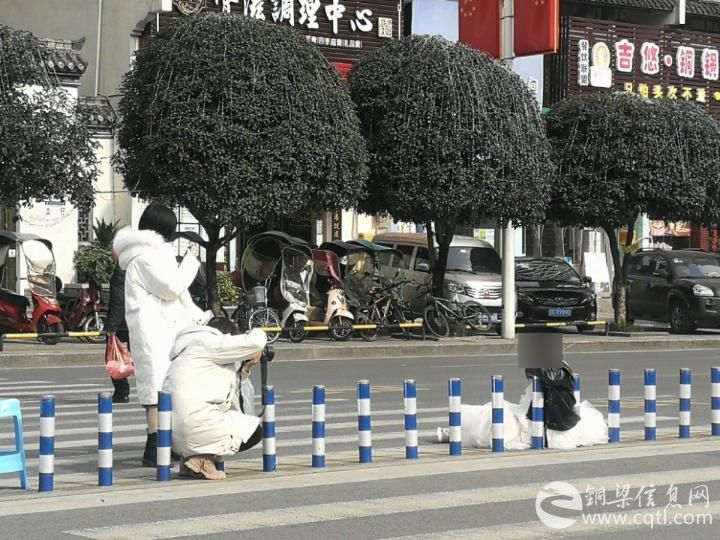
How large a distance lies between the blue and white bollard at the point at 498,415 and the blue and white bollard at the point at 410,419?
712mm

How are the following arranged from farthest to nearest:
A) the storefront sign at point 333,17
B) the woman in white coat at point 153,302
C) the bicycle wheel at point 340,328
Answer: the storefront sign at point 333,17 → the bicycle wheel at point 340,328 → the woman in white coat at point 153,302

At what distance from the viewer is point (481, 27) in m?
29.1

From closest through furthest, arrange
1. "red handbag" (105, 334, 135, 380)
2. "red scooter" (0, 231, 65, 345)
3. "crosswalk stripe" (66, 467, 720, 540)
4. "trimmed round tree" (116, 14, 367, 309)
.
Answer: "crosswalk stripe" (66, 467, 720, 540)
"red handbag" (105, 334, 135, 380)
"trimmed round tree" (116, 14, 367, 309)
"red scooter" (0, 231, 65, 345)

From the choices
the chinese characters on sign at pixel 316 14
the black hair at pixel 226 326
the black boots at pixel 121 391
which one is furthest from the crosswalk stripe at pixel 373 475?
the chinese characters on sign at pixel 316 14

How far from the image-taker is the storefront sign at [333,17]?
37344 millimetres

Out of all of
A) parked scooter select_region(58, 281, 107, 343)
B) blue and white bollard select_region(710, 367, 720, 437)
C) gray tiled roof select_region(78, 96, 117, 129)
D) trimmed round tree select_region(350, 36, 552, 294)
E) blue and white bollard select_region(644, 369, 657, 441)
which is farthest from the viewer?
gray tiled roof select_region(78, 96, 117, 129)

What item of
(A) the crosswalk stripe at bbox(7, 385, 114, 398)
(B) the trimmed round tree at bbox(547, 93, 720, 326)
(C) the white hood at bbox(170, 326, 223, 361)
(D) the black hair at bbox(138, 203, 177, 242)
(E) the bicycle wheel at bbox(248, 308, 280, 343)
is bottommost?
(A) the crosswalk stripe at bbox(7, 385, 114, 398)

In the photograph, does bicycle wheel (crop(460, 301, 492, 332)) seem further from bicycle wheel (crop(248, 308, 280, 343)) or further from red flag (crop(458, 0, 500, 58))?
red flag (crop(458, 0, 500, 58))

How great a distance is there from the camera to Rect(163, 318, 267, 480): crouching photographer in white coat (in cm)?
1010

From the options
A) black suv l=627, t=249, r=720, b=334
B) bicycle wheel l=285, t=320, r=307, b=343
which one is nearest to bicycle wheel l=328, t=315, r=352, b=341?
bicycle wheel l=285, t=320, r=307, b=343

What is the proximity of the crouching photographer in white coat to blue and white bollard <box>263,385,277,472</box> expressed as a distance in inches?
6.5

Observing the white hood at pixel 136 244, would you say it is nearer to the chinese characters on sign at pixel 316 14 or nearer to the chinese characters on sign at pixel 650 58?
the chinese characters on sign at pixel 316 14

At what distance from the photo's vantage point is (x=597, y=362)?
78.5ft

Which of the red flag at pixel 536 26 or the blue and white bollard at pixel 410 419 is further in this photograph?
the red flag at pixel 536 26
